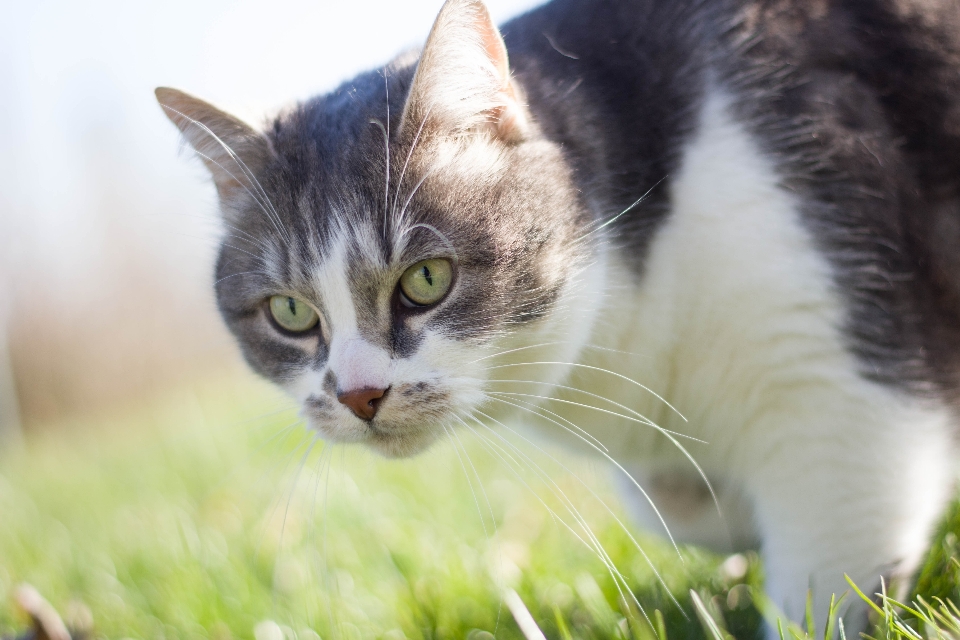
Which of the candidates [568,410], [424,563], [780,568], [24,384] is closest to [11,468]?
[24,384]

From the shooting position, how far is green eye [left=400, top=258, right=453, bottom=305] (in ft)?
4.23

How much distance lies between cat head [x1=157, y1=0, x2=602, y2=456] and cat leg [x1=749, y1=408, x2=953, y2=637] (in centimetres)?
48

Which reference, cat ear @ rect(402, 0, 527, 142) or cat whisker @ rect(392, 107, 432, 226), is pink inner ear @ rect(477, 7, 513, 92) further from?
cat whisker @ rect(392, 107, 432, 226)

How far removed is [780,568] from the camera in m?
1.35

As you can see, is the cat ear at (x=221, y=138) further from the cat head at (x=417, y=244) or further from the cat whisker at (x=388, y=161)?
the cat whisker at (x=388, y=161)

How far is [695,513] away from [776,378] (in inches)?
22.4

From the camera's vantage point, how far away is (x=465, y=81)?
1.33m

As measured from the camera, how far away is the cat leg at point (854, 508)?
1271 millimetres

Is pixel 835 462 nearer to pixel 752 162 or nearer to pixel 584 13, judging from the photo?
pixel 752 162

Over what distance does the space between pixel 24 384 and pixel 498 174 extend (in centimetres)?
583

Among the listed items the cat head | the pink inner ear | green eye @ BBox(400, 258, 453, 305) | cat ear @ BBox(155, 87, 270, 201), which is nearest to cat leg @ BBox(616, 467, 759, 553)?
the cat head

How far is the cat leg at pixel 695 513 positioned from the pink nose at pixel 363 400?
0.80m

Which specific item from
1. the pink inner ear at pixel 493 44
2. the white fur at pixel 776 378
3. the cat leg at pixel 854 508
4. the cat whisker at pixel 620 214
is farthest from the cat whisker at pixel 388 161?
the cat leg at pixel 854 508

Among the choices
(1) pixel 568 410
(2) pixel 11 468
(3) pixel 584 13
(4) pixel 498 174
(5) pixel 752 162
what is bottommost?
(2) pixel 11 468
